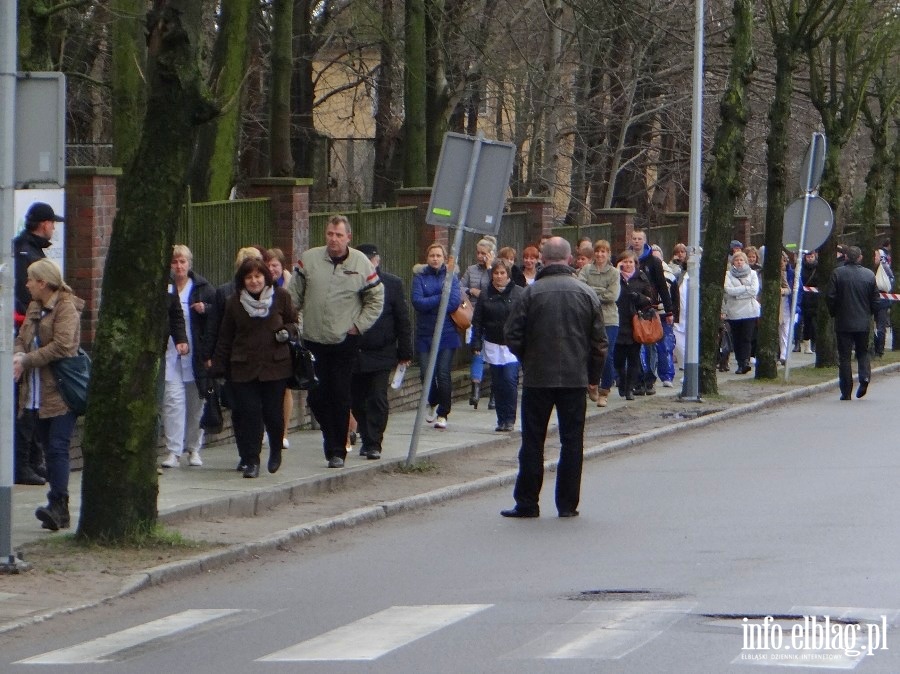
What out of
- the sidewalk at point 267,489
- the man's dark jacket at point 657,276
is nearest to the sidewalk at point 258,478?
the sidewalk at point 267,489

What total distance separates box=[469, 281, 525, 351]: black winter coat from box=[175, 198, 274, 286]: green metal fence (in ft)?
7.25

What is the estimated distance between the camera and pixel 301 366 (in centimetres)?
1302

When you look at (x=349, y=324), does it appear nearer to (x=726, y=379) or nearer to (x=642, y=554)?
(x=642, y=554)

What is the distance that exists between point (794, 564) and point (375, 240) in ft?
35.5

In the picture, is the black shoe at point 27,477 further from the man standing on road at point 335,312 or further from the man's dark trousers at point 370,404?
the man's dark trousers at point 370,404

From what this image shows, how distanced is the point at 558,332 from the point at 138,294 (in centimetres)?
291

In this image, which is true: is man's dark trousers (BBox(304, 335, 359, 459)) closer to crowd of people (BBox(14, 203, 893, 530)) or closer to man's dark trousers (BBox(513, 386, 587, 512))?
crowd of people (BBox(14, 203, 893, 530))

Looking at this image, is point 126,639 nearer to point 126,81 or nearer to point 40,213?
point 40,213

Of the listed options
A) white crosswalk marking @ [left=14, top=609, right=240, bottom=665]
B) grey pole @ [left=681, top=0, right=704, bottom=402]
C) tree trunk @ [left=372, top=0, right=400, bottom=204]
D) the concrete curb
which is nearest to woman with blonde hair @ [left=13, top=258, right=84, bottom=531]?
the concrete curb

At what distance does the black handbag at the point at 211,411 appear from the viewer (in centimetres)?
1375

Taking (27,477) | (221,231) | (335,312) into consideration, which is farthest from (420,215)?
(27,477)

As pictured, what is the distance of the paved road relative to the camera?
6.98 m

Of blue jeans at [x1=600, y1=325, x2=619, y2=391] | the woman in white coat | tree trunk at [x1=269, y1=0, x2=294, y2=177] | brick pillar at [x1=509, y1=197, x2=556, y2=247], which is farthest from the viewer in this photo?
the woman in white coat

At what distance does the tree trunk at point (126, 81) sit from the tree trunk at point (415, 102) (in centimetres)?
581
